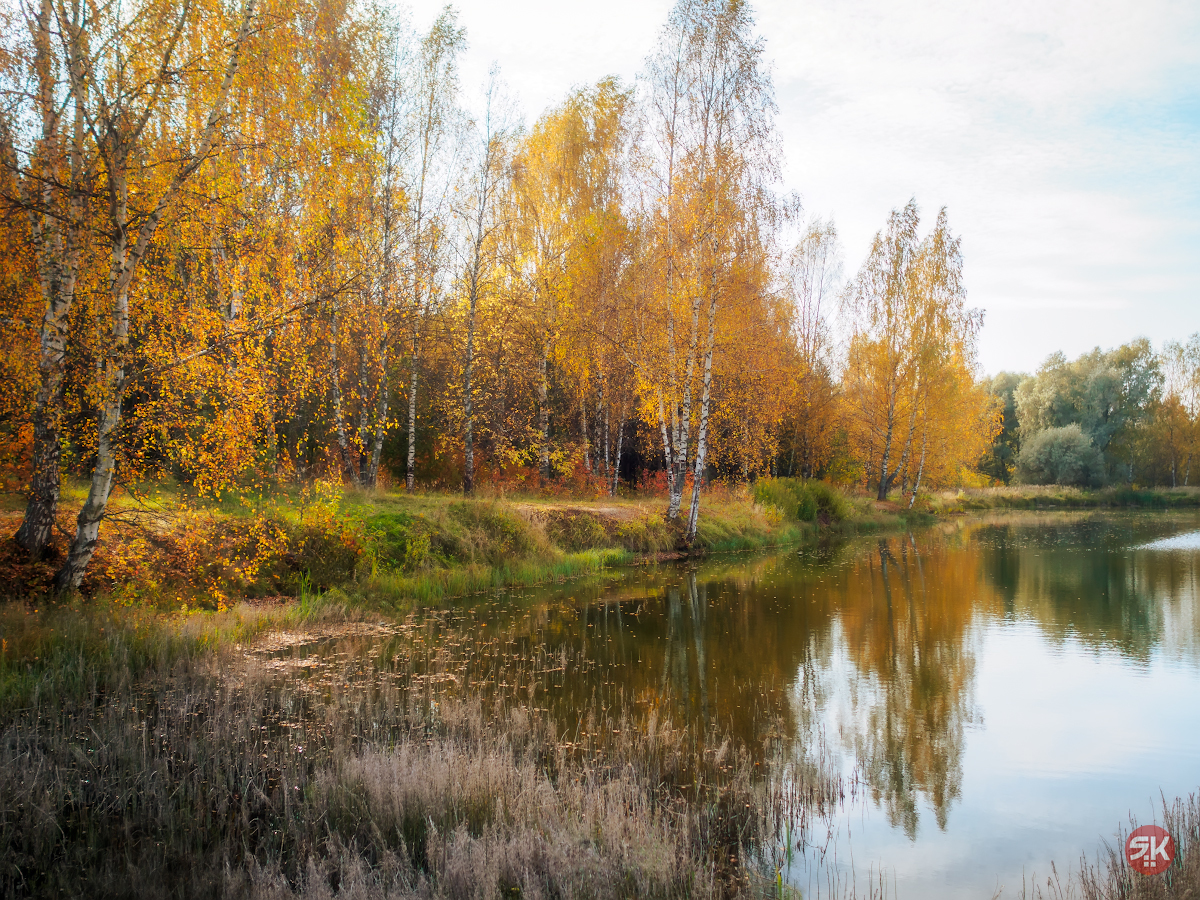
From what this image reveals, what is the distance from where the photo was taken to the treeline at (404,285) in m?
8.07

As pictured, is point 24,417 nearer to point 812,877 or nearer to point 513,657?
point 513,657

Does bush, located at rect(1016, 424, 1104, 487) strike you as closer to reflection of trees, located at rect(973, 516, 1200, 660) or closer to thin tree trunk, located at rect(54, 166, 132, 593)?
reflection of trees, located at rect(973, 516, 1200, 660)

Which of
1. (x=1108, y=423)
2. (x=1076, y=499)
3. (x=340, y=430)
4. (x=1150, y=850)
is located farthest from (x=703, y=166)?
(x=1108, y=423)

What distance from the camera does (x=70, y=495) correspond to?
11.1m

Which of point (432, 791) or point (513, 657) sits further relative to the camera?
point (513, 657)

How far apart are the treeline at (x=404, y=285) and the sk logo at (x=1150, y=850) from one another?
9029 millimetres

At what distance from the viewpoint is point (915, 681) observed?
9.01 m

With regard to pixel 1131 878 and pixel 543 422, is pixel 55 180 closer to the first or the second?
pixel 1131 878

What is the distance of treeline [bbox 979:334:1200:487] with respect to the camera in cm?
4816

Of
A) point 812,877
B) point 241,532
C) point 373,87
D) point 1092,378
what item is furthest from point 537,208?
point 1092,378

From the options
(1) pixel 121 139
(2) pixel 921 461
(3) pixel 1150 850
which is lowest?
(3) pixel 1150 850

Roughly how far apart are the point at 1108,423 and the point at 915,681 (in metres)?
52.8

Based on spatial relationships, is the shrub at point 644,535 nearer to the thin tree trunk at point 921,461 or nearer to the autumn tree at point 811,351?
the autumn tree at point 811,351

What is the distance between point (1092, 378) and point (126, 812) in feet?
202
